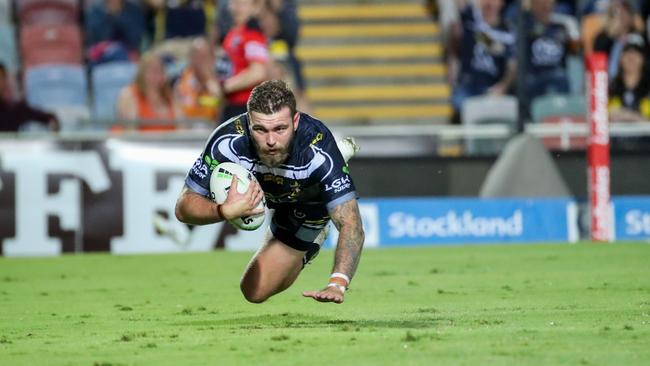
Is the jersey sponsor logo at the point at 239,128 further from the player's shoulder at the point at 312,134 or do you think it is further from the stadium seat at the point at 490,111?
the stadium seat at the point at 490,111

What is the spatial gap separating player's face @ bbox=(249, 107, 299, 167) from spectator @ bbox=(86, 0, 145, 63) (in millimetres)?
12328

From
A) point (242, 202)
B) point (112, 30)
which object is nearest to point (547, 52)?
point (112, 30)

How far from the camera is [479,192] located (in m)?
17.4

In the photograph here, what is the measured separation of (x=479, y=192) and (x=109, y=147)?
459 centimetres

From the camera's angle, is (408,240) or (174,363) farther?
(408,240)

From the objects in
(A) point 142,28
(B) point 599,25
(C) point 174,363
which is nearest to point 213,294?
(C) point 174,363

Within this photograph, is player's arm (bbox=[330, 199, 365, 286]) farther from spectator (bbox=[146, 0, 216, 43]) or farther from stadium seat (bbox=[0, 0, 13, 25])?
stadium seat (bbox=[0, 0, 13, 25])

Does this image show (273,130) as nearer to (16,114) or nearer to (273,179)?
(273,179)

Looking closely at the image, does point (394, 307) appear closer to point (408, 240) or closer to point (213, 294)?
point (213, 294)

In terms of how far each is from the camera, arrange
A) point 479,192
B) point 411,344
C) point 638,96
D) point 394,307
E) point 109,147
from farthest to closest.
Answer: point 638,96 → point 479,192 → point 109,147 → point 394,307 → point 411,344

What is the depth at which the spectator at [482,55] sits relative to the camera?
816 inches

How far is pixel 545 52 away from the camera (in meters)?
21.0

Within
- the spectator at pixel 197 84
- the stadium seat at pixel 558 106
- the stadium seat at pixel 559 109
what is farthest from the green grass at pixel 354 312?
the stadium seat at pixel 558 106

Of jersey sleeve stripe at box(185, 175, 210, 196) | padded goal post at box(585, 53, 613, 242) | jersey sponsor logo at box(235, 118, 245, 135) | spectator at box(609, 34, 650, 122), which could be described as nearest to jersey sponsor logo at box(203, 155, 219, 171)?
jersey sleeve stripe at box(185, 175, 210, 196)
